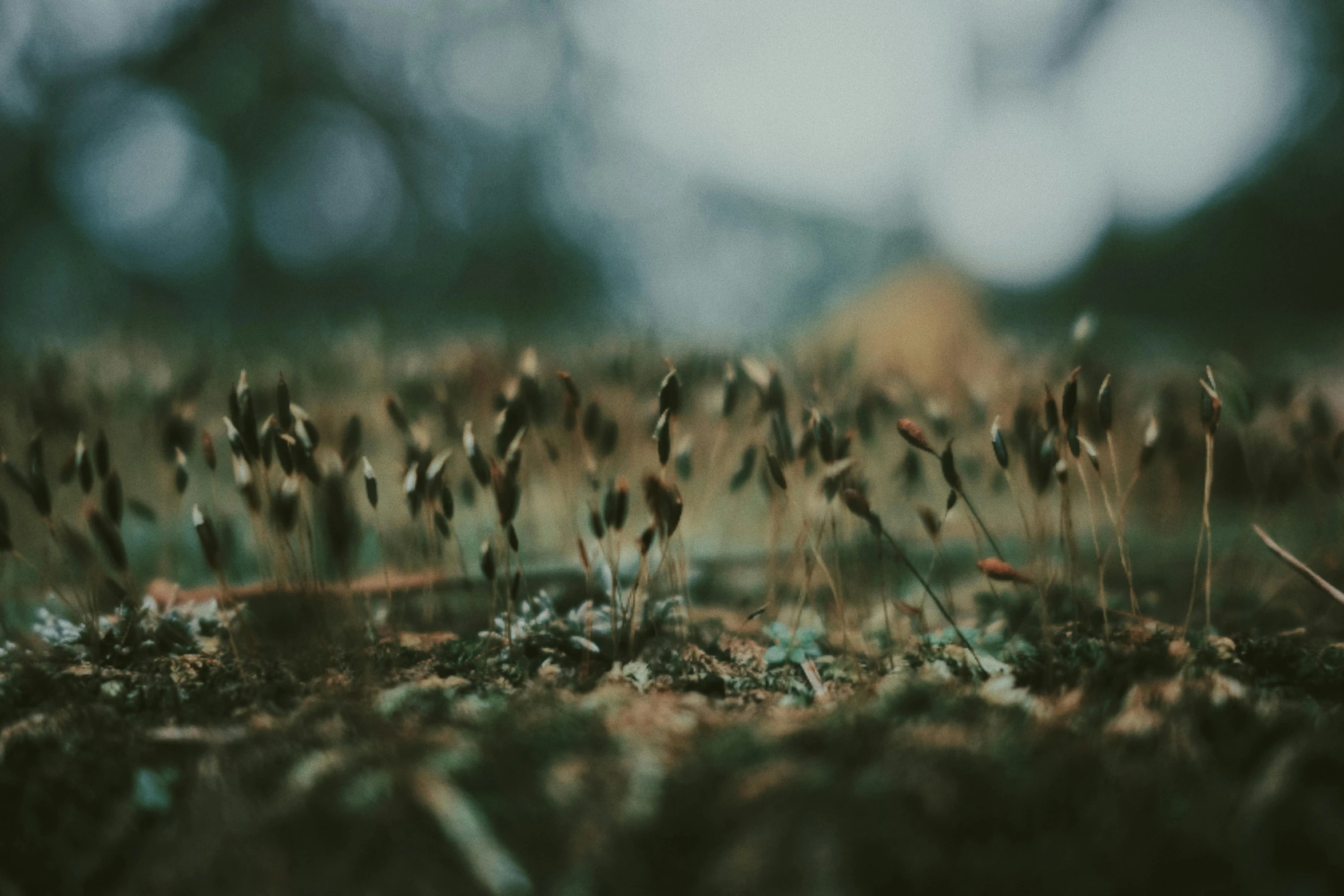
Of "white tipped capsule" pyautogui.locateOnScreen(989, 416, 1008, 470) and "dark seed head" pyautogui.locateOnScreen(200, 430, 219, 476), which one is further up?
"dark seed head" pyautogui.locateOnScreen(200, 430, 219, 476)

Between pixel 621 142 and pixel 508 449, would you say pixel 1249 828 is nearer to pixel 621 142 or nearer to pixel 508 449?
pixel 508 449

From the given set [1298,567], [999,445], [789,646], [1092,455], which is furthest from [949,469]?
[1298,567]

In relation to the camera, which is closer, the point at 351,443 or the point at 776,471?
the point at 776,471

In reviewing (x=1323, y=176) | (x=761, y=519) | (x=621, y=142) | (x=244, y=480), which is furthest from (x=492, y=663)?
(x=1323, y=176)

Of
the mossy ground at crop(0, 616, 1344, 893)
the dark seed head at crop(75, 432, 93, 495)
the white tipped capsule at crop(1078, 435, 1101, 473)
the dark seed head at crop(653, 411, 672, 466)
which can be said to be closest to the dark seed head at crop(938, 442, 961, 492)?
the white tipped capsule at crop(1078, 435, 1101, 473)

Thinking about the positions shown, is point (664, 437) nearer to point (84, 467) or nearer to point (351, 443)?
Answer: point (351, 443)

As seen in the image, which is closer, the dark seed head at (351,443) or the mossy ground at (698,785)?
the mossy ground at (698,785)

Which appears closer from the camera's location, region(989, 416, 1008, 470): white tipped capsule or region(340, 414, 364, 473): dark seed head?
region(989, 416, 1008, 470): white tipped capsule

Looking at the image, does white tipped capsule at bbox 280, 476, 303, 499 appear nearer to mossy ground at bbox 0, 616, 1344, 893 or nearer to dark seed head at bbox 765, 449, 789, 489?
mossy ground at bbox 0, 616, 1344, 893

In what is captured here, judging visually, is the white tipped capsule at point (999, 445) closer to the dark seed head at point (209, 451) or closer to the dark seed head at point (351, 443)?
the dark seed head at point (351, 443)

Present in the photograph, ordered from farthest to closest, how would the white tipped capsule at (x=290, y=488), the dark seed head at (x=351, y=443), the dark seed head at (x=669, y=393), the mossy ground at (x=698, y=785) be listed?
the dark seed head at (x=351, y=443), the dark seed head at (x=669, y=393), the white tipped capsule at (x=290, y=488), the mossy ground at (x=698, y=785)

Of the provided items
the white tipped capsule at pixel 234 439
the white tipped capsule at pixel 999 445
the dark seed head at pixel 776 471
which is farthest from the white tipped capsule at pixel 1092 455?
the white tipped capsule at pixel 234 439

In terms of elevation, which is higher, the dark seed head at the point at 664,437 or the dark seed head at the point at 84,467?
the dark seed head at the point at 84,467
